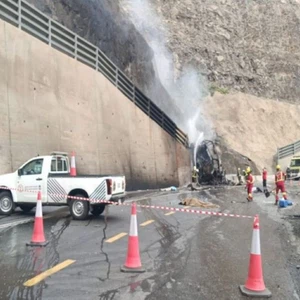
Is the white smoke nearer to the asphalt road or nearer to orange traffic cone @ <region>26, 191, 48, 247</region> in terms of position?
the asphalt road

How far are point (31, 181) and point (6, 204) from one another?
1.03 meters

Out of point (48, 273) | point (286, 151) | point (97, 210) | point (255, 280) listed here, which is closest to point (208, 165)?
point (286, 151)

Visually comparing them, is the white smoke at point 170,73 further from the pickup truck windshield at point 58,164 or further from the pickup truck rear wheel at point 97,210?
the pickup truck rear wheel at point 97,210

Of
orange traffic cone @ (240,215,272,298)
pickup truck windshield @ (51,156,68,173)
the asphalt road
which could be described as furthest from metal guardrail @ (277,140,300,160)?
orange traffic cone @ (240,215,272,298)

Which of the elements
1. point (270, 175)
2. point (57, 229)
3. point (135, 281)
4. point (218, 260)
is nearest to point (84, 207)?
point (57, 229)

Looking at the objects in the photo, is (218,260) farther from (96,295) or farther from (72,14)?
(72,14)

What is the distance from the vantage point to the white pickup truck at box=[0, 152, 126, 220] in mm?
11508

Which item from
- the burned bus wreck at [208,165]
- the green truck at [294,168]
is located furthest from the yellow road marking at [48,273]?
the green truck at [294,168]

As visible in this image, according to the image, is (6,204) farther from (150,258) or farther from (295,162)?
(295,162)

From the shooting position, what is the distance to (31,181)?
12.0 metres

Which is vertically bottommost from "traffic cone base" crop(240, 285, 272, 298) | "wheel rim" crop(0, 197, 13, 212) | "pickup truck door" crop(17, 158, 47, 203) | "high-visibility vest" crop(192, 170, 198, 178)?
"traffic cone base" crop(240, 285, 272, 298)

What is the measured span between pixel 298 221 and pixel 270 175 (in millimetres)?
34514

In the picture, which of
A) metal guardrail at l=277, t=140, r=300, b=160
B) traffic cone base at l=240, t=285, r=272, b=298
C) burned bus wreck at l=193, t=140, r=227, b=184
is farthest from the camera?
metal guardrail at l=277, t=140, r=300, b=160

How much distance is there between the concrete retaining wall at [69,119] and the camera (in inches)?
652
